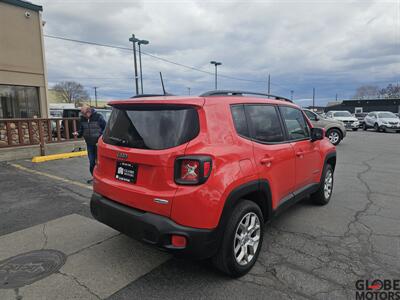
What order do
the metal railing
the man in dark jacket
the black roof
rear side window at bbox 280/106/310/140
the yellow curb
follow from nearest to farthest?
rear side window at bbox 280/106/310/140
the man in dark jacket
the yellow curb
the metal railing
the black roof

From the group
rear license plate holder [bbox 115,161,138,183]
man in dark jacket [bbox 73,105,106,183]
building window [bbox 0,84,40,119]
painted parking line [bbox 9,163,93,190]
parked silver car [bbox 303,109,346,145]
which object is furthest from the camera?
parked silver car [bbox 303,109,346,145]

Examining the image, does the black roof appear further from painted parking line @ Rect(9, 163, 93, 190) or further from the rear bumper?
the rear bumper

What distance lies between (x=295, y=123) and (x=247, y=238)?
1.97 m

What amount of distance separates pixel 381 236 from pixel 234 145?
258cm

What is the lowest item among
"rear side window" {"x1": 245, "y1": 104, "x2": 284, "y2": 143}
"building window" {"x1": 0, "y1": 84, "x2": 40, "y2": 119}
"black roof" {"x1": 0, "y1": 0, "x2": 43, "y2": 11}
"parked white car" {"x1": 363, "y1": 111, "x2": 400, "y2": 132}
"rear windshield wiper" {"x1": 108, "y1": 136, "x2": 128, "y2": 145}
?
"parked white car" {"x1": 363, "y1": 111, "x2": 400, "y2": 132}

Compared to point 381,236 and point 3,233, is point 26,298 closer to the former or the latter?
point 3,233

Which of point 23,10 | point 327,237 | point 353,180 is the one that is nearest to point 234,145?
point 327,237

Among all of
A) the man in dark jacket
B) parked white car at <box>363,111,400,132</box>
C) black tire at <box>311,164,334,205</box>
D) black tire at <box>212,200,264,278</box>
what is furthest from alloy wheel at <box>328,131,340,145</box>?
black tire at <box>212,200,264,278</box>

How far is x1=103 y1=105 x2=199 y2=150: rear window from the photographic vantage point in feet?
8.18

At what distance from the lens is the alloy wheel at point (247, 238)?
2.77 m

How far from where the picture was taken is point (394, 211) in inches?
179

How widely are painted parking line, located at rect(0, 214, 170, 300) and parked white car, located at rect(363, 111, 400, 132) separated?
77.6 feet

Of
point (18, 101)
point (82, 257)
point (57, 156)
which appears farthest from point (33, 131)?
point (82, 257)

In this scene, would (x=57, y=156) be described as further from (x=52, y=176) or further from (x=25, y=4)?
(x=25, y=4)
